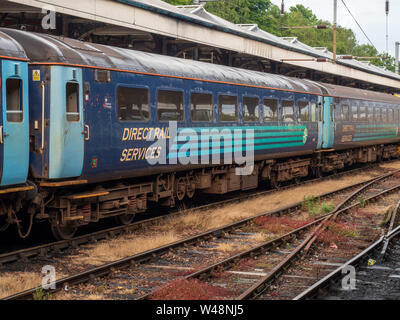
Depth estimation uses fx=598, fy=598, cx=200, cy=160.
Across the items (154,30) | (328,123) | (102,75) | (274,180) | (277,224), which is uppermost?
(154,30)

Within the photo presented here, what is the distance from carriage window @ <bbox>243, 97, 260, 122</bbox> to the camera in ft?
52.1

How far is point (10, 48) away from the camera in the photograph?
9.01 meters

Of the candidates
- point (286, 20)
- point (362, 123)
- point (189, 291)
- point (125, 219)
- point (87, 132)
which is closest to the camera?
point (189, 291)

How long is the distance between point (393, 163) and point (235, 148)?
65.0 feet

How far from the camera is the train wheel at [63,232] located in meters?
10.5

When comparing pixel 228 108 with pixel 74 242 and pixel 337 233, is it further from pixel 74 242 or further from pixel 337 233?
pixel 74 242

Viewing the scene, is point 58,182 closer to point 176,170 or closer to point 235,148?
point 176,170

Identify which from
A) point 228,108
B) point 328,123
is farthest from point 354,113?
point 228,108

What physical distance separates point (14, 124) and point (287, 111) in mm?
11021

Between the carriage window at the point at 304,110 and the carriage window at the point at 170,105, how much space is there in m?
7.47

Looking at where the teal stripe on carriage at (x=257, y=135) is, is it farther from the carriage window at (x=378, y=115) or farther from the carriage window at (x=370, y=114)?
the carriage window at (x=378, y=115)

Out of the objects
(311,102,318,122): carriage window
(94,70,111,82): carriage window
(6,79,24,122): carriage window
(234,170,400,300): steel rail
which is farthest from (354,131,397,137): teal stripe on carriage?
(6,79,24,122): carriage window
